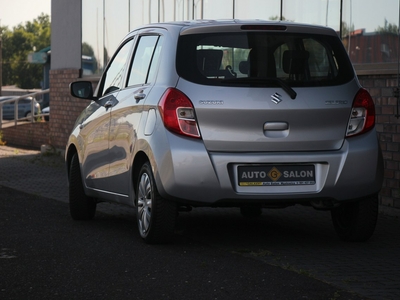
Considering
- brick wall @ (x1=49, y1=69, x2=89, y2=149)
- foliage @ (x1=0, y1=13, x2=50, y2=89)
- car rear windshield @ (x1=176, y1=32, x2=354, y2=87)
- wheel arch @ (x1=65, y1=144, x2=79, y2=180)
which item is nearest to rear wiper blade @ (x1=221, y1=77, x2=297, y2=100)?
car rear windshield @ (x1=176, y1=32, x2=354, y2=87)

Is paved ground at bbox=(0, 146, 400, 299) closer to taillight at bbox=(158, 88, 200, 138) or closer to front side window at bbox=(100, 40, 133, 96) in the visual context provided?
taillight at bbox=(158, 88, 200, 138)

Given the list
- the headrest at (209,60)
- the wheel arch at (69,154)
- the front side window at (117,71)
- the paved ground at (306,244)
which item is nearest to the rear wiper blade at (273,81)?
the headrest at (209,60)

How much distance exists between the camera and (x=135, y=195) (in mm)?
8711

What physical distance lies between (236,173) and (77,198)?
277 cm

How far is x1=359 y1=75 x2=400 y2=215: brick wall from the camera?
1098cm

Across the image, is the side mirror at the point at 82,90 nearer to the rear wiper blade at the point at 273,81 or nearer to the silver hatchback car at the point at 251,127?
the silver hatchback car at the point at 251,127

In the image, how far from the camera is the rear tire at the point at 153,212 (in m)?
8.04

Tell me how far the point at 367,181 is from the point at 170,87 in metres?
1.68

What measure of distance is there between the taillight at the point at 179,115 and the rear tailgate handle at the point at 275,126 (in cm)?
53

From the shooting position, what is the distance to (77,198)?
10133mm

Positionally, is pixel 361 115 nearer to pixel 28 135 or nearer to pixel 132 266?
pixel 132 266

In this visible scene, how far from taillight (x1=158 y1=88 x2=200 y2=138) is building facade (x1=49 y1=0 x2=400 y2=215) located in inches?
142

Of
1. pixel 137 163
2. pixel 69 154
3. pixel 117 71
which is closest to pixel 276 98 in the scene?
pixel 137 163

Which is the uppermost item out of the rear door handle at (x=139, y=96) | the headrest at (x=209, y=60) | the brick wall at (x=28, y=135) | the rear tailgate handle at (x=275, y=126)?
the headrest at (x=209, y=60)
